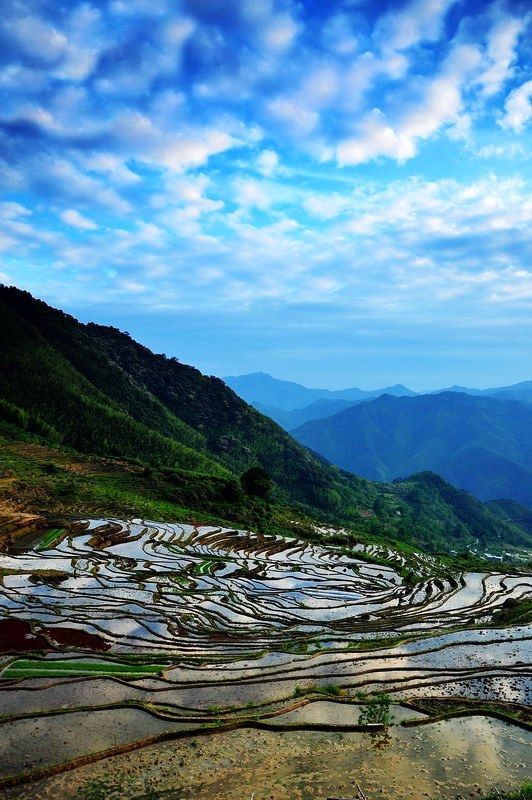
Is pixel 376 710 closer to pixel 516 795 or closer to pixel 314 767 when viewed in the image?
pixel 314 767

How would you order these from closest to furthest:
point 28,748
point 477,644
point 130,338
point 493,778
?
1. point 493,778
2. point 28,748
3. point 477,644
4. point 130,338

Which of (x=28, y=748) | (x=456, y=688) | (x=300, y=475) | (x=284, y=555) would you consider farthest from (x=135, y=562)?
(x=300, y=475)

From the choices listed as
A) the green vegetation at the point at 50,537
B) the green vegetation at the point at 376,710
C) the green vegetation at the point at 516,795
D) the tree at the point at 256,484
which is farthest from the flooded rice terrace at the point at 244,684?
the tree at the point at 256,484

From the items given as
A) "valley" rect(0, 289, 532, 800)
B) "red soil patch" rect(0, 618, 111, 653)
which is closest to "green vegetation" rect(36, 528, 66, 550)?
"valley" rect(0, 289, 532, 800)

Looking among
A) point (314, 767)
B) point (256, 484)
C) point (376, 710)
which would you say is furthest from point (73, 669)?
point (256, 484)

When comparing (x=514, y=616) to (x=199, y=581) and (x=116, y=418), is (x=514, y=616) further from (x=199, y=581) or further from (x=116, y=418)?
(x=116, y=418)
